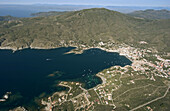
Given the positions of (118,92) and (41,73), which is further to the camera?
(41,73)

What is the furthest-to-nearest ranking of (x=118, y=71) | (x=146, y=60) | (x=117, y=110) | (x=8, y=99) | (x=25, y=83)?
(x=146, y=60), (x=118, y=71), (x=25, y=83), (x=8, y=99), (x=117, y=110)

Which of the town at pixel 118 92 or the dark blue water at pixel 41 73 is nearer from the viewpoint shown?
the town at pixel 118 92

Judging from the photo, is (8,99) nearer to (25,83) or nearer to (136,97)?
(25,83)

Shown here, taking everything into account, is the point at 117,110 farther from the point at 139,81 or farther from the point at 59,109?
the point at 139,81

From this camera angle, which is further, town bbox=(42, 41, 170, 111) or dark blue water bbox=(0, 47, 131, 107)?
dark blue water bbox=(0, 47, 131, 107)

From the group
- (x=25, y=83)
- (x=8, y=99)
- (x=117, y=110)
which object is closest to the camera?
(x=117, y=110)

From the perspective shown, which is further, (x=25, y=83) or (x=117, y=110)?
(x=25, y=83)

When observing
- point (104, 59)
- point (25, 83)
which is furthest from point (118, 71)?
point (25, 83)
